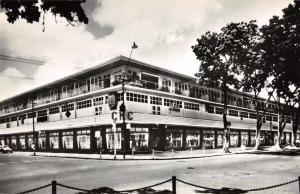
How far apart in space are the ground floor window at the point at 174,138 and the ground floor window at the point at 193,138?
1.89 m

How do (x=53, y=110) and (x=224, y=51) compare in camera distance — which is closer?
(x=224, y=51)

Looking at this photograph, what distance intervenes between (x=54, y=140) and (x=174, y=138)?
1860 centimetres

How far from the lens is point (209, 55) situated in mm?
36406

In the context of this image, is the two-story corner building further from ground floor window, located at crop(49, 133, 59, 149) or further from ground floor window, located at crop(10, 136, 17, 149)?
ground floor window, located at crop(10, 136, 17, 149)

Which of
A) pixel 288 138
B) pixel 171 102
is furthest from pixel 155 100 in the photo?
pixel 288 138

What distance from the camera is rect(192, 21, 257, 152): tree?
3484cm

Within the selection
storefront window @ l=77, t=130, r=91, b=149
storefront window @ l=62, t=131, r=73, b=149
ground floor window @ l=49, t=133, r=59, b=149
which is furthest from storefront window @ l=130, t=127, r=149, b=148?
ground floor window @ l=49, t=133, r=59, b=149

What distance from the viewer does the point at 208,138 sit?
47.6m

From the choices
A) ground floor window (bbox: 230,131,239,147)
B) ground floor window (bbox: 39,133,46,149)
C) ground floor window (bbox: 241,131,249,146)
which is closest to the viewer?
ground floor window (bbox: 39,133,46,149)

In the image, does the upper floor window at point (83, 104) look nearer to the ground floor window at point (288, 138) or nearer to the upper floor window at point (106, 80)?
the upper floor window at point (106, 80)

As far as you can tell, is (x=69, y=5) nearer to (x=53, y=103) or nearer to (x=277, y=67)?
(x=277, y=67)

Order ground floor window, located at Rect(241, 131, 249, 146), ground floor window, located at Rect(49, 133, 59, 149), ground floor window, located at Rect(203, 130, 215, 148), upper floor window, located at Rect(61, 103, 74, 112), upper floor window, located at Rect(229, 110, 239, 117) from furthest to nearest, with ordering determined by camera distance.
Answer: ground floor window, located at Rect(241, 131, 249, 146) < upper floor window, located at Rect(229, 110, 239, 117) < ground floor window, located at Rect(49, 133, 59, 149) < ground floor window, located at Rect(203, 130, 215, 148) < upper floor window, located at Rect(61, 103, 74, 112)

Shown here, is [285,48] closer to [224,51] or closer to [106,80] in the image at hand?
[224,51]

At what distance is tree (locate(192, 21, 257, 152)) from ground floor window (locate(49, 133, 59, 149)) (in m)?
22.9
